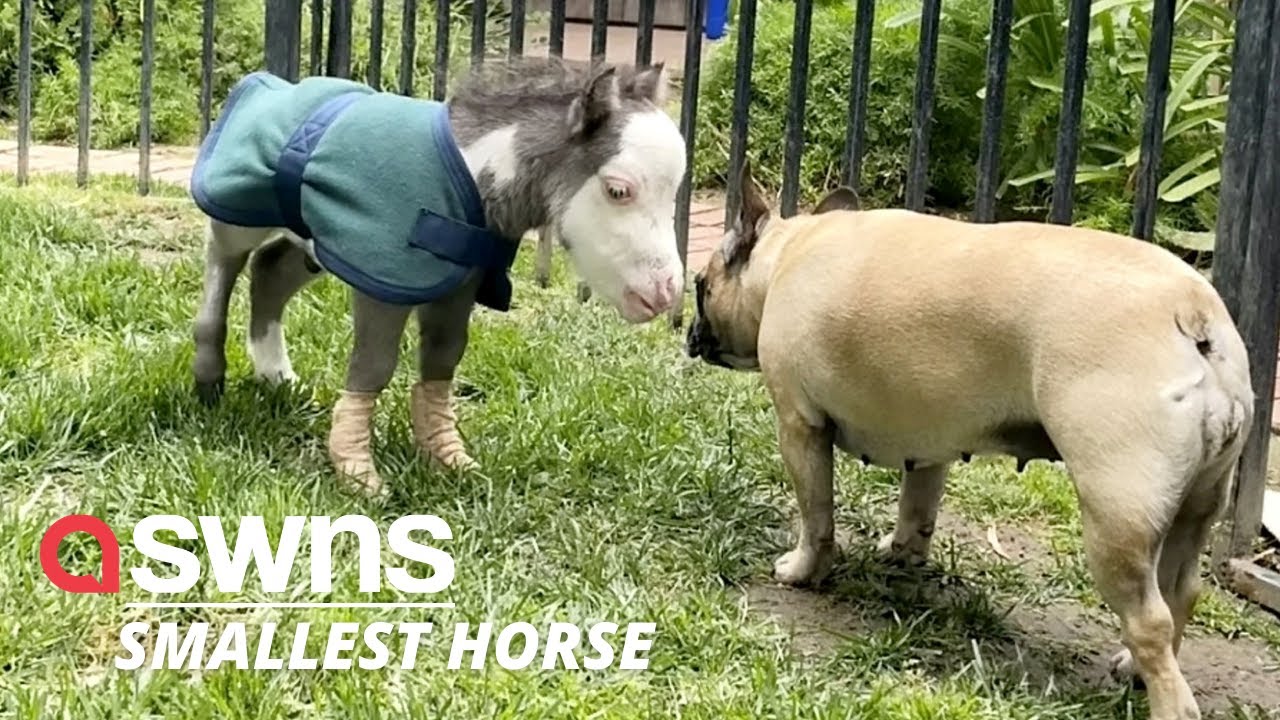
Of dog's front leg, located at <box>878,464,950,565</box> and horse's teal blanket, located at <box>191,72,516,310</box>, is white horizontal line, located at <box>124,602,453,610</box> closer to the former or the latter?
horse's teal blanket, located at <box>191,72,516,310</box>

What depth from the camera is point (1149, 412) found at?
278cm

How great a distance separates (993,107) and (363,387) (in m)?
2.13

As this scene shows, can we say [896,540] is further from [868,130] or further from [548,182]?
[868,130]

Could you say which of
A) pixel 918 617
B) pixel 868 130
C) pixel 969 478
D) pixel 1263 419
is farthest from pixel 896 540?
pixel 868 130

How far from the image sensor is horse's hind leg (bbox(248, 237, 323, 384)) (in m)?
4.25

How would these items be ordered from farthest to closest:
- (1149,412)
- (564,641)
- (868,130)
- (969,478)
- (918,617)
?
(868,130), (969,478), (918,617), (564,641), (1149,412)

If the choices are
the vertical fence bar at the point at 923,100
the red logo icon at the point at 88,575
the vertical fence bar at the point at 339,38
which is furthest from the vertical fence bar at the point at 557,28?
the red logo icon at the point at 88,575

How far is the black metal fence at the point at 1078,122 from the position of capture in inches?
155

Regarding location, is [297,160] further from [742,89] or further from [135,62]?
[135,62]

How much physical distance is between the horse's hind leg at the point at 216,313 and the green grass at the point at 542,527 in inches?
2.6

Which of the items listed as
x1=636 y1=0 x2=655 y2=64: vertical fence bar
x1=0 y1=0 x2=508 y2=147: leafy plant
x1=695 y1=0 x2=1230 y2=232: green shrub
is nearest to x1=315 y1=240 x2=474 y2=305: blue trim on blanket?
x1=636 y1=0 x2=655 y2=64: vertical fence bar

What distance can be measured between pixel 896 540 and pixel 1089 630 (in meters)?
0.49

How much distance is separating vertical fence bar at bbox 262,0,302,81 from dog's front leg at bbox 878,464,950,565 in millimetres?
3388

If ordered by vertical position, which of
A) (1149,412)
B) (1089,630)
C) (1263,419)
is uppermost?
(1149,412)
